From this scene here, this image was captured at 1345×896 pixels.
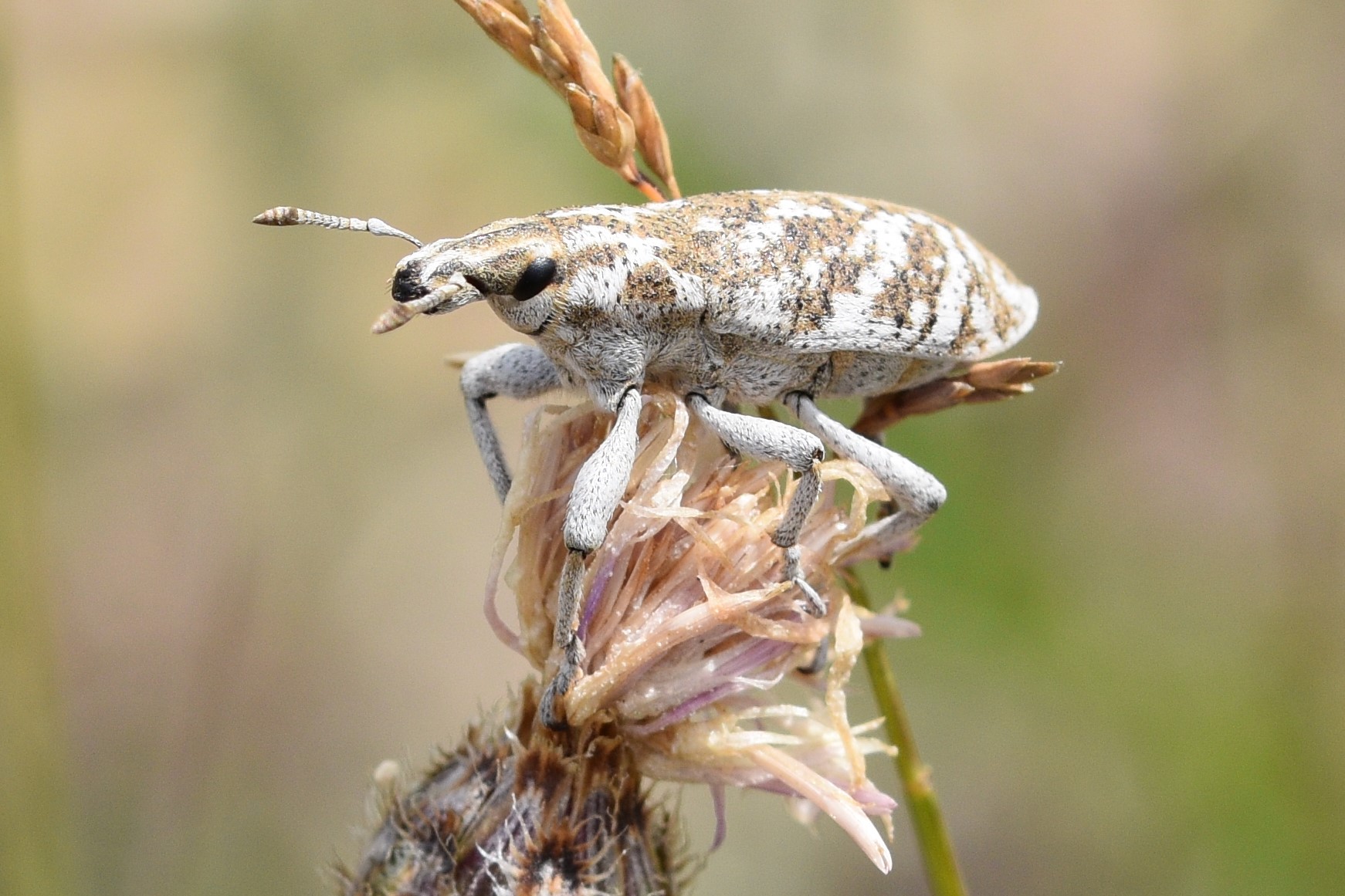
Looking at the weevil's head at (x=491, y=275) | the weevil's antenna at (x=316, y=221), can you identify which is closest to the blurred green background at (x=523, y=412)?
the weevil's antenna at (x=316, y=221)

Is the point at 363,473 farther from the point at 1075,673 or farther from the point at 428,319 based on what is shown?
the point at 1075,673

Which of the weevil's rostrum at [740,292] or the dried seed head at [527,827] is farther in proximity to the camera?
the weevil's rostrum at [740,292]

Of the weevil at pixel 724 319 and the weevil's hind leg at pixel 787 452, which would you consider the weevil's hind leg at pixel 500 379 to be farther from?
the weevil's hind leg at pixel 787 452

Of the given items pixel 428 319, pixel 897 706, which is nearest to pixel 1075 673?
pixel 897 706

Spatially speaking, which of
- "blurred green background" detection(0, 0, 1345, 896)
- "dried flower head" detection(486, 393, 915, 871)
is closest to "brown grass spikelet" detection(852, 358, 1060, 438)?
"dried flower head" detection(486, 393, 915, 871)

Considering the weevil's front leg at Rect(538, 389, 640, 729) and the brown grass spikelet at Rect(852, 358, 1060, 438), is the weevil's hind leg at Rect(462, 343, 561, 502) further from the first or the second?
the brown grass spikelet at Rect(852, 358, 1060, 438)

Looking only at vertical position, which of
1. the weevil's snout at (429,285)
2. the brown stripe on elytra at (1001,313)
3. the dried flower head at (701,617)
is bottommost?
the dried flower head at (701,617)
